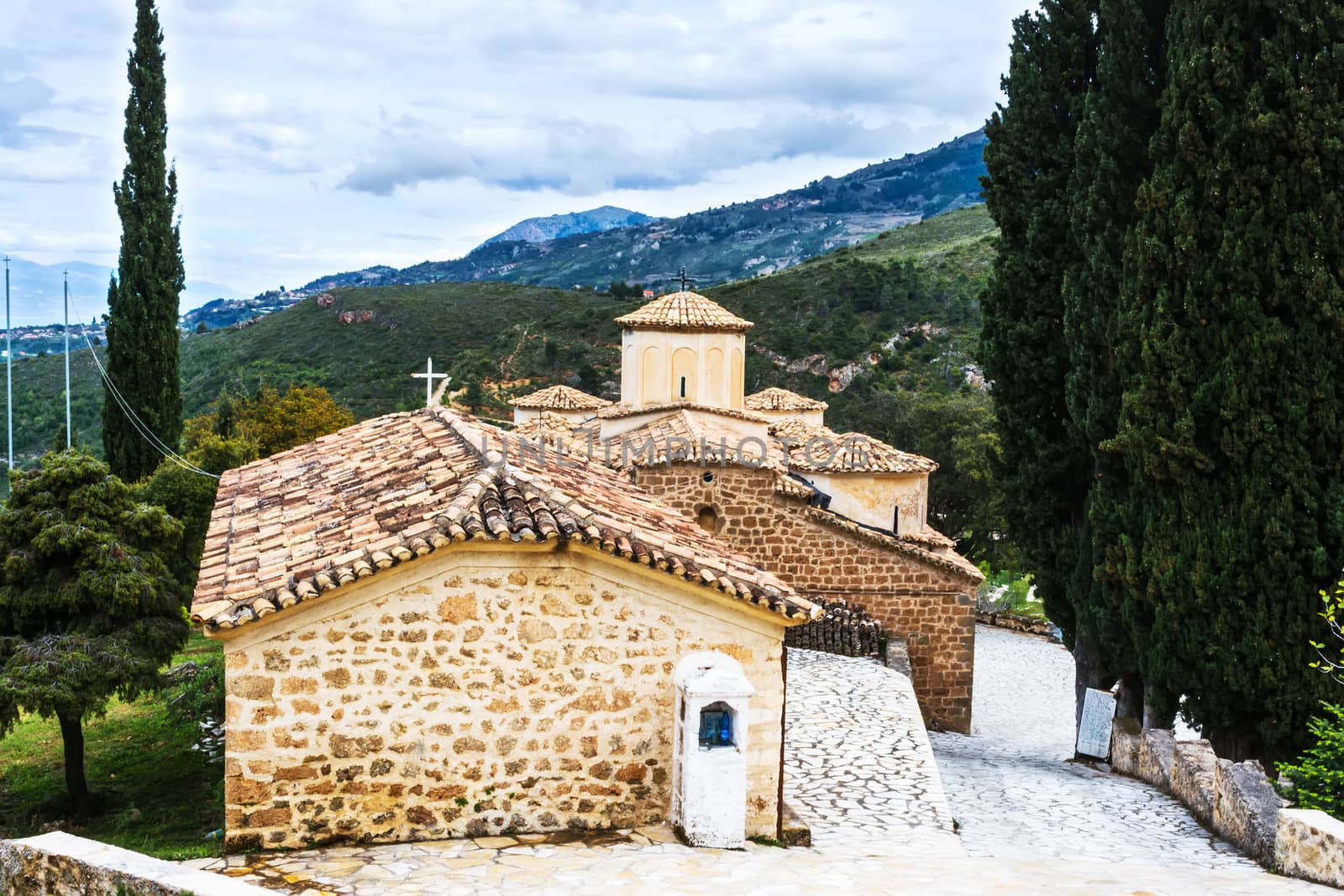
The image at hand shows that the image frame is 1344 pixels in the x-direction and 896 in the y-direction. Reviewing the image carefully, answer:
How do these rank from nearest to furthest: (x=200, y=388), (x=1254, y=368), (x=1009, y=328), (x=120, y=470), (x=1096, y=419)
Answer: (x=1254, y=368) → (x=1096, y=419) → (x=1009, y=328) → (x=120, y=470) → (x=200, y=388)

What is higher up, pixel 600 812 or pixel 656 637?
pixel 656 637

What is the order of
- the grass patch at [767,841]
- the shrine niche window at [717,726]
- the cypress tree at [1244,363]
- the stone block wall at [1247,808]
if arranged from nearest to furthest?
the shrine niche window at [717,726]
the grass patch at [767,841]
the stone block wall at [1247,808]
the cypress tree at [1244,363]

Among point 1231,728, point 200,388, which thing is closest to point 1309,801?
point 1231,728

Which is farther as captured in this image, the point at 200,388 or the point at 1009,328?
the point at 200,388

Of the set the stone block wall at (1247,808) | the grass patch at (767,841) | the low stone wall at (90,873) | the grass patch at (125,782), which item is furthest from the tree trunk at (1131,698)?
the low stone wall at (90,873)

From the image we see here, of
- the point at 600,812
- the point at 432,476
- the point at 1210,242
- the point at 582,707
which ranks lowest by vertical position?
the point at 600,812

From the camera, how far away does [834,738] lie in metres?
12.0

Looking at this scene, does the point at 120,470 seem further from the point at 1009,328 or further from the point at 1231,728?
the point at 1231,728

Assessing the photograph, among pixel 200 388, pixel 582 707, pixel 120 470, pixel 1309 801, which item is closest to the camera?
pixel 582 707

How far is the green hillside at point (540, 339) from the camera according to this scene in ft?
151

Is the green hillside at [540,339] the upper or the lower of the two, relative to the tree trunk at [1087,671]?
upper

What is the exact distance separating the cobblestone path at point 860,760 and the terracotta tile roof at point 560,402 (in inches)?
452

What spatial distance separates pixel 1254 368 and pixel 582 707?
8209mm

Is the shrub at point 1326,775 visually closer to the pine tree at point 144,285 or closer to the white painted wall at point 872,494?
the white painted wall at point 872,494
